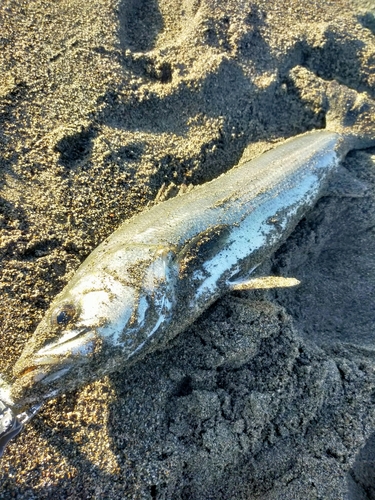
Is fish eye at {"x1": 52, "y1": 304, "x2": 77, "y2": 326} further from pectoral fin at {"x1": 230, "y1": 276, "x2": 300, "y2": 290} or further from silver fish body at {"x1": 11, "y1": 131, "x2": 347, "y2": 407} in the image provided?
pectoral fin at {"x1": 230, "y1": 276, "x2": 300, "y2": 290}

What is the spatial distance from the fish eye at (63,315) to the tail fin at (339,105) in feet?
11.6

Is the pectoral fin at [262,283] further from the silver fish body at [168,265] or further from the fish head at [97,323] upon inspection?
the fish head at [97,323]

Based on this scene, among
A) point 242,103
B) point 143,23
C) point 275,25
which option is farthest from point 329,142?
point 143,23

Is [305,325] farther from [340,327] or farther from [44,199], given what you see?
[44,199]

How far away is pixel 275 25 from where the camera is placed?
4.73 meters

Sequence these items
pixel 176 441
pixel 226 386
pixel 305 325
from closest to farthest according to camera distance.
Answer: pixel 176 441
pixel 226 386
pixel 305 325

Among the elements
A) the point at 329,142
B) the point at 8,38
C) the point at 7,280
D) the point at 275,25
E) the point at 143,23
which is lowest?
the point at 329,142

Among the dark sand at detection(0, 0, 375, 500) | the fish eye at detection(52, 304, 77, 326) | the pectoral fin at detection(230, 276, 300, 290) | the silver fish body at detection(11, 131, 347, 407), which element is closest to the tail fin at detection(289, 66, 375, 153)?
the dark sand at detection(0, 0, 375, 500)

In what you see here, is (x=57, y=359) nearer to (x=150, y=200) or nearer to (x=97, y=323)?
(x=97, y=323)

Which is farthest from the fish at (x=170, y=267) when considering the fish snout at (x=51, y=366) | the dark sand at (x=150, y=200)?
the dark sand at (x=150, y=200)

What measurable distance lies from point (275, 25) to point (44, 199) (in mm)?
3459

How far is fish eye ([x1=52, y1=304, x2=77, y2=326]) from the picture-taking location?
2.86m

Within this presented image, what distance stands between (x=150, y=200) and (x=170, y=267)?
1.00 meters

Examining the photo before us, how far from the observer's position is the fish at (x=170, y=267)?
2814 mm
